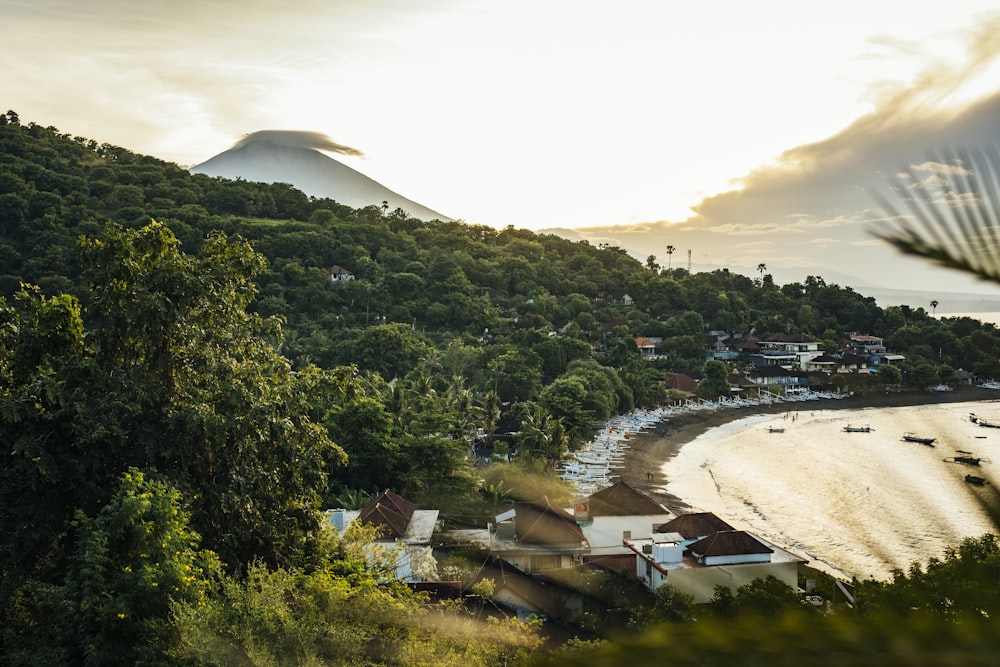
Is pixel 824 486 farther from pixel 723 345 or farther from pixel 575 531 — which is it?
pixel 723 345

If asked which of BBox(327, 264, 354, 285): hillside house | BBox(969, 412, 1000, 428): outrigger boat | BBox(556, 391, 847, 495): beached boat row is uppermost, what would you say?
BBox(327, 264, 354, 285): hillside house

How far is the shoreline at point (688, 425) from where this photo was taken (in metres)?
19.4

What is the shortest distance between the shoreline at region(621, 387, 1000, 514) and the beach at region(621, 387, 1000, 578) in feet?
0.15

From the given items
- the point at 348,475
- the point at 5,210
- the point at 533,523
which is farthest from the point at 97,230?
the point at 533,523

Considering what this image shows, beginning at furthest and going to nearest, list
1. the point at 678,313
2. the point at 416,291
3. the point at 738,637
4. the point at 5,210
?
the point at 678,313, the point at 416,291, the point at 5,210, the point at 738,637

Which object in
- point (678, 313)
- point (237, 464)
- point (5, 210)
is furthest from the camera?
point (678, 313)

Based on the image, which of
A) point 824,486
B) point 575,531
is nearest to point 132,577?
point 575,531

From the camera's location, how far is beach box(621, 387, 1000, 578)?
46.5 ft

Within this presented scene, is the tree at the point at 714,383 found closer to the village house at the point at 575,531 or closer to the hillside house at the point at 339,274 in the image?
the hillside house at the point at 339,274

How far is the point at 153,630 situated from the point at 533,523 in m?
8.16

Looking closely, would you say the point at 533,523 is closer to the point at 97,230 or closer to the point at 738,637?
the point at 738,637

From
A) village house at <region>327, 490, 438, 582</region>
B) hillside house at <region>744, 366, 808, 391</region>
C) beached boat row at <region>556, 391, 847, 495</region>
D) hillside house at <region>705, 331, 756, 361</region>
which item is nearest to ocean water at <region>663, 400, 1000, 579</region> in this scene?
beached boat row at <region>556, 391, 847, 495</region>

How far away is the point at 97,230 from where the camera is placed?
34.2 metres

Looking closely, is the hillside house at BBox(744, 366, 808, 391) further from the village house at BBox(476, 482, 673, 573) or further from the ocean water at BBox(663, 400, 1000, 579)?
the village house at BBox(476, 482, 673, 573)
